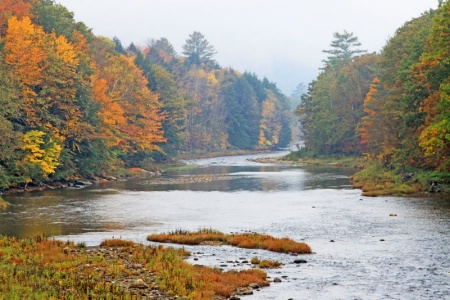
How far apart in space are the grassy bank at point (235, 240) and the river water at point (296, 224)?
35.2 inches

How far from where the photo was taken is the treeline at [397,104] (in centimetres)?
4944

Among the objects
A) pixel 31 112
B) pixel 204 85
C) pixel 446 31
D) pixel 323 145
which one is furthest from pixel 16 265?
pixel 204 85

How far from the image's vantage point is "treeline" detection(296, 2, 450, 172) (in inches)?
1946

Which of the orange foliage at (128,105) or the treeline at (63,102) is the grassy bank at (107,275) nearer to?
the treeline at (63,102)

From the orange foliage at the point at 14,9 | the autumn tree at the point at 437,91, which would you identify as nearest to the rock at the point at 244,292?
the autumn tree at the point at 437,91

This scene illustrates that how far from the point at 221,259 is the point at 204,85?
157 meters

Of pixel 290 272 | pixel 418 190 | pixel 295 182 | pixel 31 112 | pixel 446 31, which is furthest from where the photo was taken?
pixel 295 182

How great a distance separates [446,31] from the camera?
48625 mm

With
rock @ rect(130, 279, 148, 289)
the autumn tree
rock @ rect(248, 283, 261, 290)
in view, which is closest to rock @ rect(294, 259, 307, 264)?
rock @ rect(248, 283, 261, 290)

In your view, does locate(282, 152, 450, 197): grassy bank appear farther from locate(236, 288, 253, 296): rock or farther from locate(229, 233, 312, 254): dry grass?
locate(236, 288, 253, 296): rock

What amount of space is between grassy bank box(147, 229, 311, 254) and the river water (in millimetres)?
894

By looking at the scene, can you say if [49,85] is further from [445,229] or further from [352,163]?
[352,163]

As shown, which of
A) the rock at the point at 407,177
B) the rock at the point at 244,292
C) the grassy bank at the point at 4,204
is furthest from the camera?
the rock at the point at 407,177

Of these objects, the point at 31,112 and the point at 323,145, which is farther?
the point at 323,145
